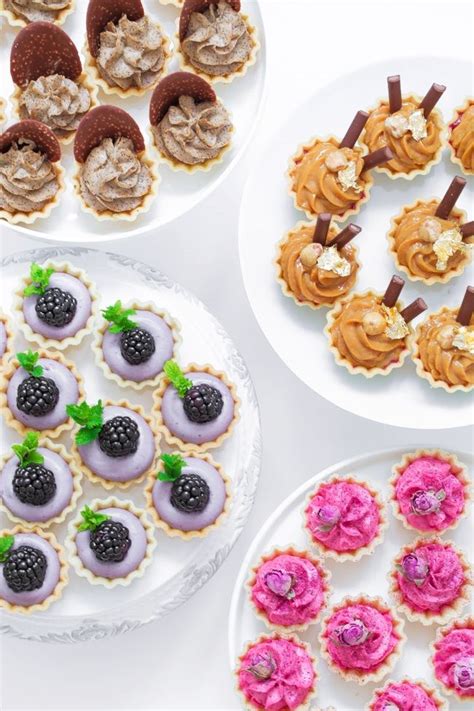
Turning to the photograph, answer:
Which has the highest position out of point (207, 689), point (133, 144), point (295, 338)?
point (133, 144)

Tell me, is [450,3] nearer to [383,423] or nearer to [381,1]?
[381,1]

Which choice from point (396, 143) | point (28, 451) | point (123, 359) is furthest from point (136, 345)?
point (396, 143)

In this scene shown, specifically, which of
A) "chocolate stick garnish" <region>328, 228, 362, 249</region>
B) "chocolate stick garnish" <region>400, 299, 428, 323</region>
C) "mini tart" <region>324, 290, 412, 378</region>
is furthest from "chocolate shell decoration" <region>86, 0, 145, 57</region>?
"chocolate stick garnish" <region>400, 299, 428, 323</region>

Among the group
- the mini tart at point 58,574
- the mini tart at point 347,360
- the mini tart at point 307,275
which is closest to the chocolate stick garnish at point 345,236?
the mini tart at point 307,275

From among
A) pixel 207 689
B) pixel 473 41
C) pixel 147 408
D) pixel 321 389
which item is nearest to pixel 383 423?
pixel 321 389

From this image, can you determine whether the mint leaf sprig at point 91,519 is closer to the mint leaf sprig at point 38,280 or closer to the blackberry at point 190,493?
the blackberry at point 190,493
